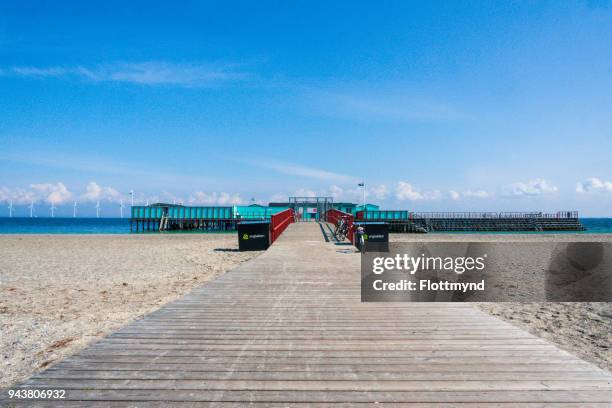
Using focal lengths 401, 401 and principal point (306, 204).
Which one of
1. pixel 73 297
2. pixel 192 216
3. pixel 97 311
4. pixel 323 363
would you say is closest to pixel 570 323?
pixel 323 363

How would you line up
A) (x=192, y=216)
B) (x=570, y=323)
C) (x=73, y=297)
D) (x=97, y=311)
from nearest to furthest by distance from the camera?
(x=570, y=323), (x=97, y=311), (x=73, y=297), (x=192, y=216)

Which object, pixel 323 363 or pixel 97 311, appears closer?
pixel 323 363

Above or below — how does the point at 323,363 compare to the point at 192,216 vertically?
below

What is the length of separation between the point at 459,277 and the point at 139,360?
34.0 ft

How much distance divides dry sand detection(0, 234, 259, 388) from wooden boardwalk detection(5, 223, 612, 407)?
1.04 metres

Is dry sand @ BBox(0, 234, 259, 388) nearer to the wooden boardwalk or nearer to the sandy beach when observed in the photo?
the sandy beach

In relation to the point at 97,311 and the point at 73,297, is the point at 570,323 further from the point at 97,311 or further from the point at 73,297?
the point at 73,297

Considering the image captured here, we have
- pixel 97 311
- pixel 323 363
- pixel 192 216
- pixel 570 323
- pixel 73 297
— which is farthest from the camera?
pixel 192 216

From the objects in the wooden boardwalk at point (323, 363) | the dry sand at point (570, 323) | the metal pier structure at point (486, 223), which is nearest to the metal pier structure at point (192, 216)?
the metal pier structure at point (486, 223)

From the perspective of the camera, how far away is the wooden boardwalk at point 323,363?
134 inches

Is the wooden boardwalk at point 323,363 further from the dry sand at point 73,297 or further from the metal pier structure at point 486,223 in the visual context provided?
the metal pier structure at point 486,223

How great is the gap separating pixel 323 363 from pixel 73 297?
7433mm

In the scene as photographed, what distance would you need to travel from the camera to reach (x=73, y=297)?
913 centimetres

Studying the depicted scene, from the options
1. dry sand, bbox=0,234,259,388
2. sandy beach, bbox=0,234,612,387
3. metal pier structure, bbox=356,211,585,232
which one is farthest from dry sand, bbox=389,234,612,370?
metal pier structure, bbox=356,211,585,232
